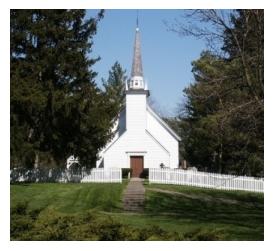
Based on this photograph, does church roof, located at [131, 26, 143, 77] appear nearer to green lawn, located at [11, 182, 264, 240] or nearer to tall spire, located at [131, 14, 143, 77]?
tall spire, located at [131, 14, 143, 77]

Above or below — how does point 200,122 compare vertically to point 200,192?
above

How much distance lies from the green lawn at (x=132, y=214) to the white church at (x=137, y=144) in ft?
25.1

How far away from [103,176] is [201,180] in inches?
232

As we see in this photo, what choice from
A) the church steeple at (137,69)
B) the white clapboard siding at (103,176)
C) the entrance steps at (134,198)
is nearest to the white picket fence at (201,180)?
the white clapboard siding at (103,176)

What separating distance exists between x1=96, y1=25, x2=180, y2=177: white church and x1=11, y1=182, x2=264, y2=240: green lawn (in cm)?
766

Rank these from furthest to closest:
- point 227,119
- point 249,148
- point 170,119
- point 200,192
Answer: point 170,119, point 249,148, point 200,192, point 227,119

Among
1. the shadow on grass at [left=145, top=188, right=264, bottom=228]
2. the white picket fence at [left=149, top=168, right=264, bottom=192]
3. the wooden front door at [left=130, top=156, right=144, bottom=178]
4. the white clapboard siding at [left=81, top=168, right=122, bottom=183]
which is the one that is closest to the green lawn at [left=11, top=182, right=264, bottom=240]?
the shadow on grass at [left=145, top=188, right=264, bottom=228]

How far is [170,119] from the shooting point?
69688 millimetres

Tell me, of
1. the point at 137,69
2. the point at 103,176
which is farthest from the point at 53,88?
the point at 137,69

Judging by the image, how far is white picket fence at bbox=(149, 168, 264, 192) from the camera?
1310 inches
